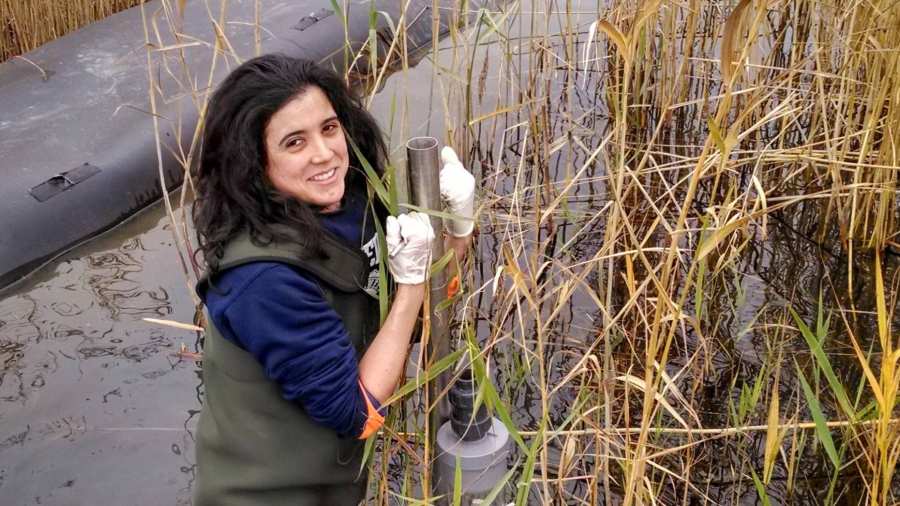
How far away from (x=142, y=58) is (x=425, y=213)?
2793 mm

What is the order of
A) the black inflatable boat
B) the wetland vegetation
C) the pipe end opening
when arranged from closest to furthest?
the pipe end opening < the wetland vegetation < the black inflatable boat

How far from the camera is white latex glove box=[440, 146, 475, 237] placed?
4.99ft

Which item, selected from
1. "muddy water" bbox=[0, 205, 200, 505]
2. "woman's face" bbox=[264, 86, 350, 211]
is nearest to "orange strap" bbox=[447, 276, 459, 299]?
"woman's face" bbox=[264, 86, 350, 211]

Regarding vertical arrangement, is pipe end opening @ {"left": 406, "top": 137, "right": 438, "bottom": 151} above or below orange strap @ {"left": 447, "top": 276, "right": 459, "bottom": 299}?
above

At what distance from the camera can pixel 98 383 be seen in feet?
8.21

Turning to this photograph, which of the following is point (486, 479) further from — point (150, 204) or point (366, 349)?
point (150, 204)

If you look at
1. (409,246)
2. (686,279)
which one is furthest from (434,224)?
(686,279)

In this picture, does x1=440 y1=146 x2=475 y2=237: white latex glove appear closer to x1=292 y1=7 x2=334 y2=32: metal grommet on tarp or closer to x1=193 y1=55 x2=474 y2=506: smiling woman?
x1=193 y1=55 x2=474 y2=506: smiling woman

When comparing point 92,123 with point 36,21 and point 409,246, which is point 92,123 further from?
point 409,246

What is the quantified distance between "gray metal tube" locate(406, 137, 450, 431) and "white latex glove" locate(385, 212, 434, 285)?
1.2 inches

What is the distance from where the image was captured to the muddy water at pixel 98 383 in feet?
7.25

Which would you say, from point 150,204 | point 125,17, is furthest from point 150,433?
point 125,17

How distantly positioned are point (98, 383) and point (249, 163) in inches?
55.9

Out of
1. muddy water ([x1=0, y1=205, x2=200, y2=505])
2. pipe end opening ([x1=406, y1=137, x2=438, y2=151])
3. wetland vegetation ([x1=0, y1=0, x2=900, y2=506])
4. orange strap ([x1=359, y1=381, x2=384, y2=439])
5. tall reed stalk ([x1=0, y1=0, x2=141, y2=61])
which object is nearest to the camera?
pipe end opening ([x1=406, y1=137, x2=438, y2=151])
